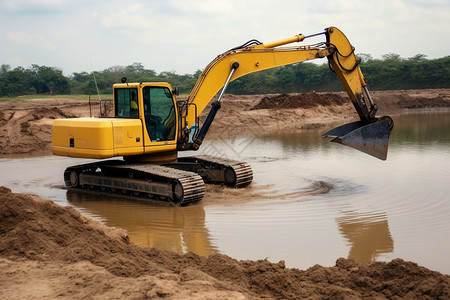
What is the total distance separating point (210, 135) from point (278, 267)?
764 inches

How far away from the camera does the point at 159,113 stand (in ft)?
43.1

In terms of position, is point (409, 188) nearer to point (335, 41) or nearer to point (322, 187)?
point (322, 187)

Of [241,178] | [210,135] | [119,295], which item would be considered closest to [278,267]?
[119,295]

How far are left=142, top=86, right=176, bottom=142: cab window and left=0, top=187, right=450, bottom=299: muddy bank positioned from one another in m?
5.38

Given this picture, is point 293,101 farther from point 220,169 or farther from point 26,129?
point 220,169

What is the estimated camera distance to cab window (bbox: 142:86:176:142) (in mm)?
12977

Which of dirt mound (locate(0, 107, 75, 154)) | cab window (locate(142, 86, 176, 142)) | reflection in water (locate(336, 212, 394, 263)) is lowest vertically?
reflection in water (locate(336, 212, 394, 263))

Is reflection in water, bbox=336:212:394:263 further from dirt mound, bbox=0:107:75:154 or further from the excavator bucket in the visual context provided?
dirt mound, bbox=0:107:75:154

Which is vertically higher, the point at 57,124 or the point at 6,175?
the point at 57,124

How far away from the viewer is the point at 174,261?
7.25 metres

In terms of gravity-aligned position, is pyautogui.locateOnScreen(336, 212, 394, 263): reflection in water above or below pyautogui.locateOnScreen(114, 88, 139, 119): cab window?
below

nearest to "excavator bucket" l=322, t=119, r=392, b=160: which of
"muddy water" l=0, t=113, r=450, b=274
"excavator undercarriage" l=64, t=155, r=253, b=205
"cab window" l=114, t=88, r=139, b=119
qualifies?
"muddy water" l=0, t=113, r=450, b=274

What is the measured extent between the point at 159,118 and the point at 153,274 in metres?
7.11

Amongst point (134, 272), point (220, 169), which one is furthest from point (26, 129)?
point (134, 272)
